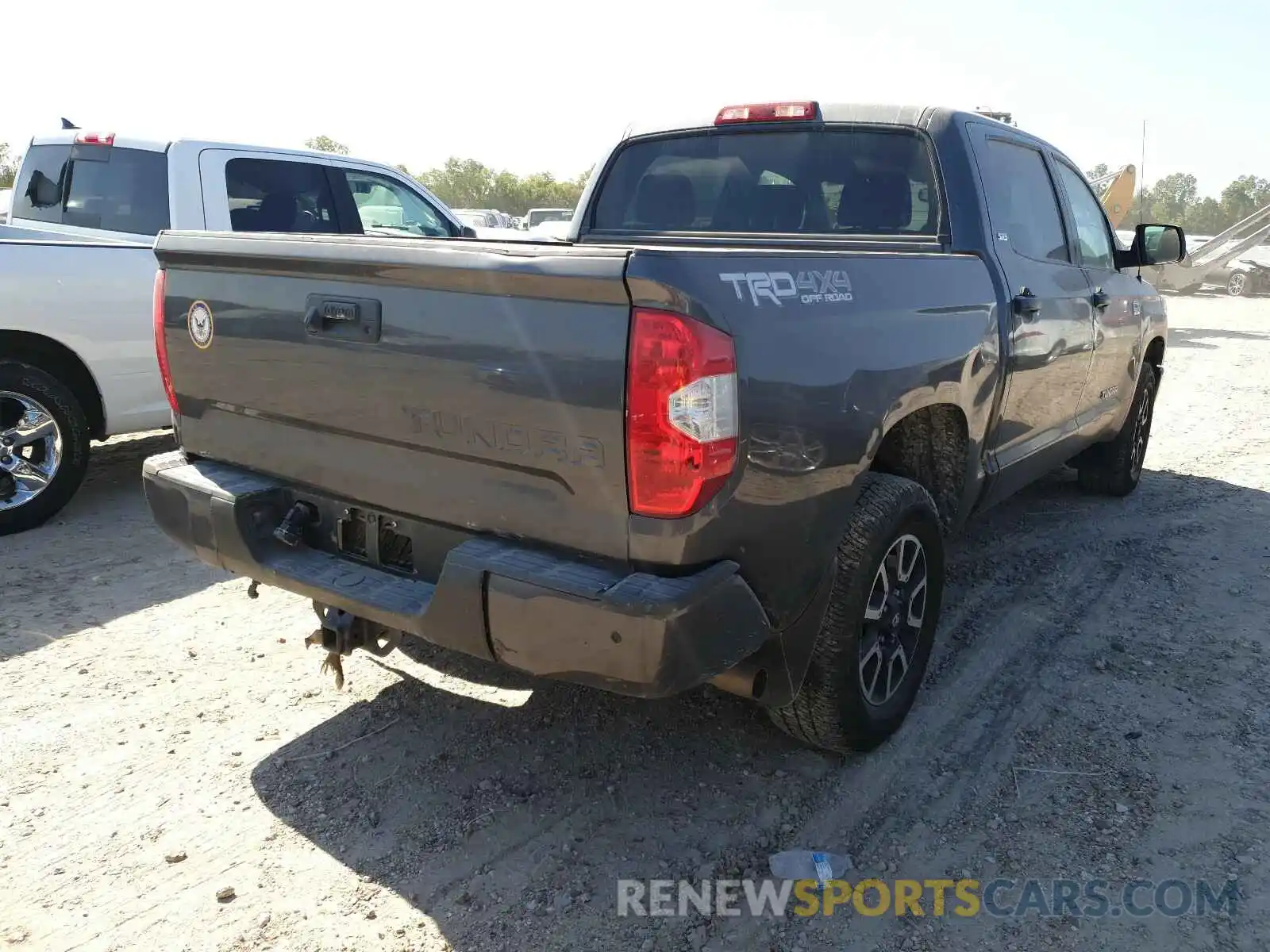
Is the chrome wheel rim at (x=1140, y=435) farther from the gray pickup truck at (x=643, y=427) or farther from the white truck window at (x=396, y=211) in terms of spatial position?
the white truck window at (x=396, y=211)

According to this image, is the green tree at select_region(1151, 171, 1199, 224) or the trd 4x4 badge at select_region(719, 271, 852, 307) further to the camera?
the green tree at select_region(1151, 171, 1199, 224)

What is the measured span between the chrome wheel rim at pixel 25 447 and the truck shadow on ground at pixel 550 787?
9.03 feet

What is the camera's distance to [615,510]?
2262mm

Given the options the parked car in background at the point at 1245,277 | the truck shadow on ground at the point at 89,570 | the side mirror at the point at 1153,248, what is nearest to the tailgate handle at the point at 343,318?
the truck shadow on ground at the point at 89,570

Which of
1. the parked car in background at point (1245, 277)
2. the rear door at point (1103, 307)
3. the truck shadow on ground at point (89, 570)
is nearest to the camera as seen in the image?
the truck shadow on ground at point (89, 570)

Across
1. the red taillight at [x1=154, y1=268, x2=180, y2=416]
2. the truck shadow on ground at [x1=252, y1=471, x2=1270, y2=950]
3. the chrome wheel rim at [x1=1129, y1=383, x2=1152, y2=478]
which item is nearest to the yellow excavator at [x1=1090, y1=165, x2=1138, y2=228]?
the chrome wheel rim at [x1=1129, y1=383, x2=1152, y2=478]

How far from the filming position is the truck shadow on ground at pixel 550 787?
254 cm

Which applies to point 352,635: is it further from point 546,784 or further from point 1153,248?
point 1153,248

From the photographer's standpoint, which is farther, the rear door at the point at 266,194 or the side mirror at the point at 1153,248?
the rear door at the point at 266,194

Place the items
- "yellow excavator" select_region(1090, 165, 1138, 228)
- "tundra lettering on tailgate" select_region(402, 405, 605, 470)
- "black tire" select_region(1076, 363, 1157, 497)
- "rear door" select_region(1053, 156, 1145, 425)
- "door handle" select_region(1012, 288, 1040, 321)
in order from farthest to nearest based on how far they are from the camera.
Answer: "yellow excavator" select_region(1090, 165, 1138, 228)
"black tire" select_region(1076, 363, 1157, 497)
"rear door" select_region(1053, 156, 1145, 425)
"door handle" select_region(1012, 288, 1040, 321)
"tundra lettering on tailgate" select_region(402, 405, 605, 470)

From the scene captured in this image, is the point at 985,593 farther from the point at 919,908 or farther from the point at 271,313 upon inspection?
the point at 271,313

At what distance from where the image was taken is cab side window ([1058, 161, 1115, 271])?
4824 millimetres

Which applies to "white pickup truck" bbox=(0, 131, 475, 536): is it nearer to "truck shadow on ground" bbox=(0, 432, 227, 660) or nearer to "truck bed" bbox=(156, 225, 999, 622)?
"truck shadow on ground" bbox=(0, 432, 227, 660)

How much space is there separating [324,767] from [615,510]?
57.6 inches
